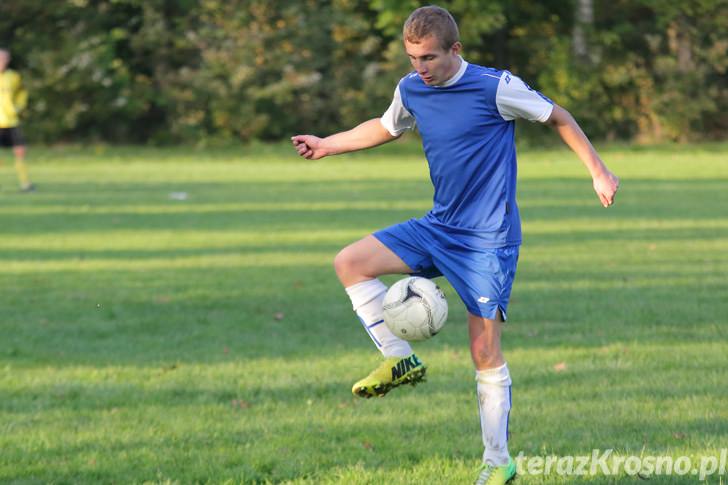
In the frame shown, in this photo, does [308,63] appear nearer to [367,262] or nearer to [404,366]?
[367,262]

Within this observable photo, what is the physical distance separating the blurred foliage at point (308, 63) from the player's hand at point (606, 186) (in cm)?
3188

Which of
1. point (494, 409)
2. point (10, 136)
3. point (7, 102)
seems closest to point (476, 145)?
point (494, 409)

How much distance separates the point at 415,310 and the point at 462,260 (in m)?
0.32

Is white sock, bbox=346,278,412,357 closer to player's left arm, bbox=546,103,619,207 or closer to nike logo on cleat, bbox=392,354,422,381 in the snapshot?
nike logo on cleat, bbox=392,354,422,381

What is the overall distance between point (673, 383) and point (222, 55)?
3245 centimetres

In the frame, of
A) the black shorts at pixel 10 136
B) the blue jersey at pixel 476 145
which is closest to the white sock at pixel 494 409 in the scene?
the blue jersey at pixel 476 145

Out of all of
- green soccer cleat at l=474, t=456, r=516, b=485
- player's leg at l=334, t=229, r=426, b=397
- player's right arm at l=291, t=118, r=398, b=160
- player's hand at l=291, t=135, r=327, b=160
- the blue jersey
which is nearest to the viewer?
green soccer cleat at l=474, t=456, r=516, b=485

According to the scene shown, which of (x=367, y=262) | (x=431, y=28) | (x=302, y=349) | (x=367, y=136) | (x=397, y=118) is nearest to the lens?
(x=431, y=28)

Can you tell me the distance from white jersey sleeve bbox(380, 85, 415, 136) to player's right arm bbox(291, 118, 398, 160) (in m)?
0.04

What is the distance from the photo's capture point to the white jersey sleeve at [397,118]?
5.75 metres

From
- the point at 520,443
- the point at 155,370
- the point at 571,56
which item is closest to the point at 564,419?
the point at 520,443

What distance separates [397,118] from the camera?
19.0 ft


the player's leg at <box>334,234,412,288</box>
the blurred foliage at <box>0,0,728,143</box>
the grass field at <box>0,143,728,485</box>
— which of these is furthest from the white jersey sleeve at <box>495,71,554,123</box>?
the blurred foliage at <box>0,0,728,143</box>

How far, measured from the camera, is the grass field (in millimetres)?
6191
